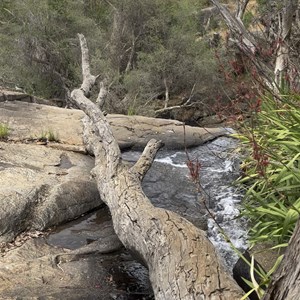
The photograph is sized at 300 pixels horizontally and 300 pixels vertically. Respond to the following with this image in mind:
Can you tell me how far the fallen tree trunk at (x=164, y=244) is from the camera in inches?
112

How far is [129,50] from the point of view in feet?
58.9

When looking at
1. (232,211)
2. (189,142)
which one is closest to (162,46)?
(189,142)

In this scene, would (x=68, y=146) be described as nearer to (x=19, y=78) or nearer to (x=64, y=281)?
(x=64, y=281)

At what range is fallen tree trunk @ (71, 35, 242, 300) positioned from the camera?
2.84 metres

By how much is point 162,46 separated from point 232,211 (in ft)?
41.0

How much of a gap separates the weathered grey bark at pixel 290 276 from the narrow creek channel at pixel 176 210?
6.98 ft

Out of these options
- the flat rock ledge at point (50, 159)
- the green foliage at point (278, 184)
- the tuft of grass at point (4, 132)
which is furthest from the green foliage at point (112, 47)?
the green foliage at point (278, 184)

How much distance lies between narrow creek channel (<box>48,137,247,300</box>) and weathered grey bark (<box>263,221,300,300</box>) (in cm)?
213

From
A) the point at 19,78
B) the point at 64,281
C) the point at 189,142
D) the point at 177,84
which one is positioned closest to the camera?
the point at 64,281

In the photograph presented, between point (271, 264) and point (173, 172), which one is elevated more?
point (271, 264)

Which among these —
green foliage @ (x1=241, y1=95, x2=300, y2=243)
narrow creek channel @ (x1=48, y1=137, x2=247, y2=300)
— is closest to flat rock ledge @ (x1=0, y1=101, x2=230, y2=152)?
narrow creek channel @ (x1=48, y1=137, x2=247, y2=300)

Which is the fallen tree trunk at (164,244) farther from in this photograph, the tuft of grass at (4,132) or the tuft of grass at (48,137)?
the tuft of grass at (4,132)

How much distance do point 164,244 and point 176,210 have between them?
2.42m

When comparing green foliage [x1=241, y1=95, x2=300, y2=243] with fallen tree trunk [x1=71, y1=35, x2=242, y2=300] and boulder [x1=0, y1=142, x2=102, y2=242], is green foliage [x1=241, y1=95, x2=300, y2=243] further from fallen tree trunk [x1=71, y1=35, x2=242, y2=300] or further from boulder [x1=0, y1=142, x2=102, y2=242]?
boulder [x1=0, y1=142, x2=102, y2=242]
